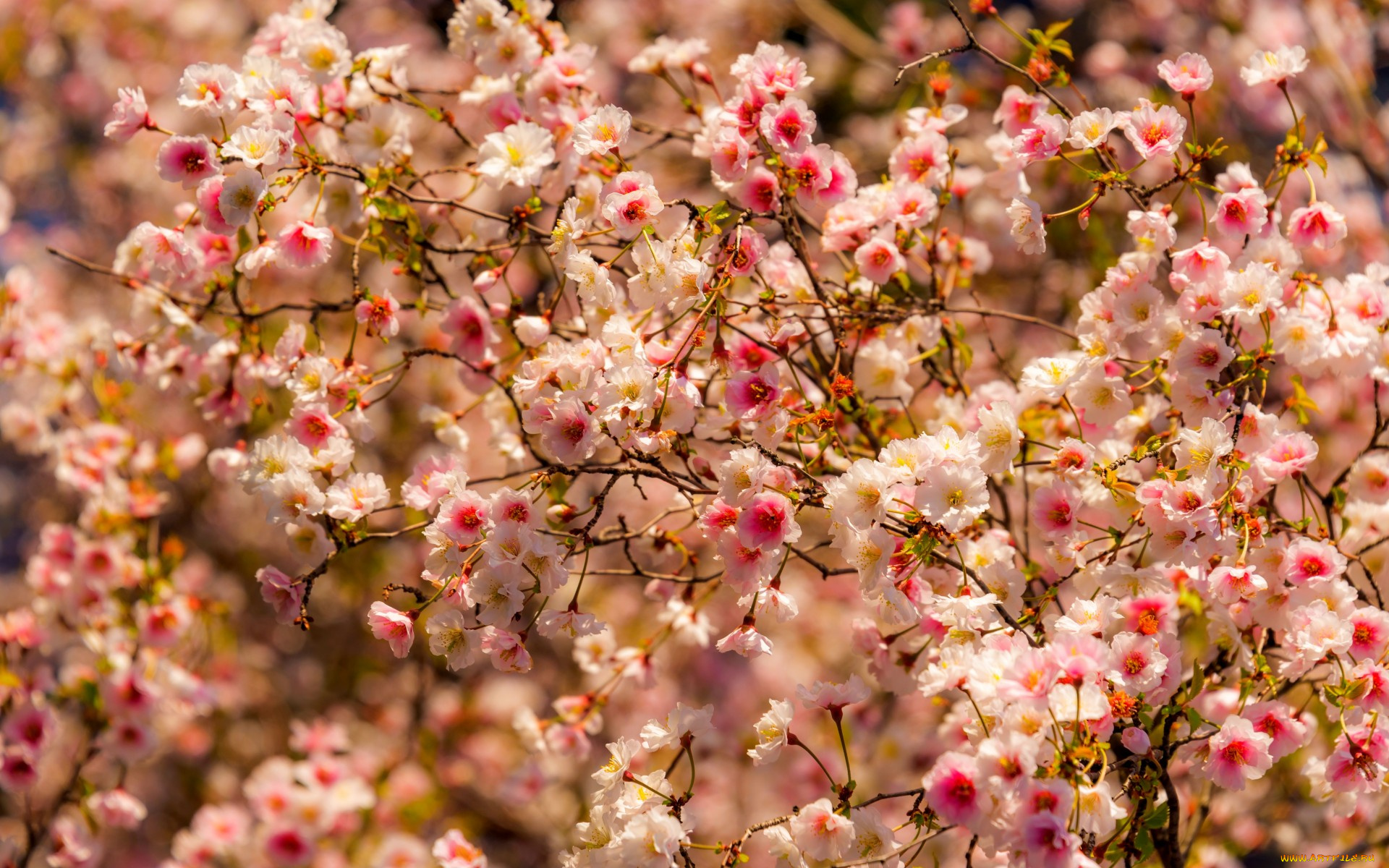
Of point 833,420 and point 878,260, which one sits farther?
point 878,260

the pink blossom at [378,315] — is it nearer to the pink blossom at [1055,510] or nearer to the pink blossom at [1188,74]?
the pink blossom at [1055,510]

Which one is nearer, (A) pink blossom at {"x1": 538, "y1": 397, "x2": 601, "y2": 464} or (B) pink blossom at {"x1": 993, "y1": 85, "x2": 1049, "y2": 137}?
(A) pink blossom at {"x1": 538, "y1": 397, "x2": 601, "y2": 464}

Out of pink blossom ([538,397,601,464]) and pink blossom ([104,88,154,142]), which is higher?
pink blossom ([104,88,154,142])

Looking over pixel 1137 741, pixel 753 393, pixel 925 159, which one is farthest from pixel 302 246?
pixel 1137 741

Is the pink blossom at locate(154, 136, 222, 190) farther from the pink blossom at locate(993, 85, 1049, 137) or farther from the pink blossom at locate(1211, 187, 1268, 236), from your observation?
the pink blossom at locate(1211, 187, 1268, 236)

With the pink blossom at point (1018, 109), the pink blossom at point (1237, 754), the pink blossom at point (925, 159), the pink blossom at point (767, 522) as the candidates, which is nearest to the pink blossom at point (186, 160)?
the pink blossom at point (767, 522)

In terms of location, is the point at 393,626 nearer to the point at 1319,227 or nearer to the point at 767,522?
the point at 767,522

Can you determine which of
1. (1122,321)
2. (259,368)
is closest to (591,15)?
(259,368)

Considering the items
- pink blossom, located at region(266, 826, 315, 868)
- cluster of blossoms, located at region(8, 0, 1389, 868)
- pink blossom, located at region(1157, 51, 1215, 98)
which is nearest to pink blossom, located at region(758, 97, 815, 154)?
cluster of blossoms, located at region(8, 0, 1389, 868)

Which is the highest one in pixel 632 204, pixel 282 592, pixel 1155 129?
pixel 1155 129

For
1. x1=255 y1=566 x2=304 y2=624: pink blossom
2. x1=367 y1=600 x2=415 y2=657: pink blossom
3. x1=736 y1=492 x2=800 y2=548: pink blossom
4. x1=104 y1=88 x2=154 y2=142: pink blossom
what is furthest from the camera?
x1=104 y1=88 x2=154 y2=142: pink blossom

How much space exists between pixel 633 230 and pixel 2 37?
5.25m

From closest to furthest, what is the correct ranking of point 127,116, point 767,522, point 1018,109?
point 767,522, point 127,116, point 1018,109

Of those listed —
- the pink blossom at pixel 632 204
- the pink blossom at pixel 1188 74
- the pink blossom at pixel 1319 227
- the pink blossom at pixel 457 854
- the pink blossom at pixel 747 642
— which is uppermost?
the pink blossom at pixel 1188 74
